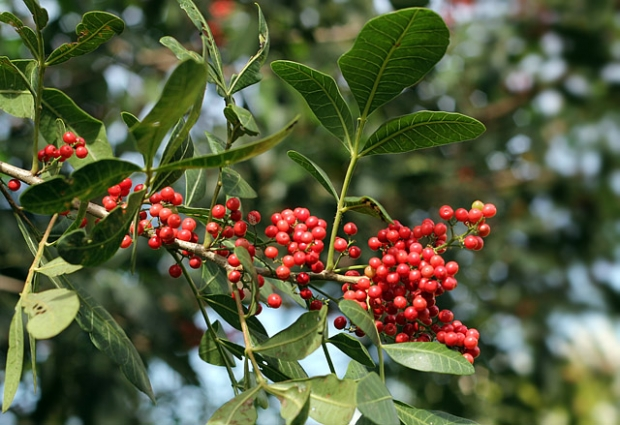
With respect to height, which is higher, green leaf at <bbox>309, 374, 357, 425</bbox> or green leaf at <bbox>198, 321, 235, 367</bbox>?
green leaf at <bbox>309, 374, 357, 425</bbox>

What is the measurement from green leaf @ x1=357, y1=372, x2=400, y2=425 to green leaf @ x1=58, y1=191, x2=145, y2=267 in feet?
0.97

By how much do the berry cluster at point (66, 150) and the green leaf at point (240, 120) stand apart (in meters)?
0.27

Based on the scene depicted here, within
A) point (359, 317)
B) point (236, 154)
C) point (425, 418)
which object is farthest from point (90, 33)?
point (425, 418)

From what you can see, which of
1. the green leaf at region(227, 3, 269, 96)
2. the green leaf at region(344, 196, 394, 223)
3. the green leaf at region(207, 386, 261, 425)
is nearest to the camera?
the green leaf at region(207, 386, 261, 425)

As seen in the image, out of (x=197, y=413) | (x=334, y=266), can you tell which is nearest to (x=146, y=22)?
(x=197, y=413)

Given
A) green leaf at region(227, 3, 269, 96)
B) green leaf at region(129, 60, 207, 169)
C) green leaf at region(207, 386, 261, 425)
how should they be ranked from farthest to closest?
green leaf at region(227, 3, 269, 96) < green leaf at region(207, 386, 261, 425) < green leaf at region(129, 60, 207, 169)

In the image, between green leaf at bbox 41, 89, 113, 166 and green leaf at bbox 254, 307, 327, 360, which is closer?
green leaf at bbox 254, 307, 327, 360

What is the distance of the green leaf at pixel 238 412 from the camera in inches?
30.6

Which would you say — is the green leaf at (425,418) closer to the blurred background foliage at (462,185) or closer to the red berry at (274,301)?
the red berry at (274,301)

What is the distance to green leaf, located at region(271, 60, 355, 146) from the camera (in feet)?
3.05

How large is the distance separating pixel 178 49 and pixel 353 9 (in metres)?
2.42

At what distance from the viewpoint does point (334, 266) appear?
3.09ft

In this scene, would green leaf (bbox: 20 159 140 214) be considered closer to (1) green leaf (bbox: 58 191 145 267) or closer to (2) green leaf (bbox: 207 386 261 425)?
(1) green leaf (bbox: 58 191 145 267)

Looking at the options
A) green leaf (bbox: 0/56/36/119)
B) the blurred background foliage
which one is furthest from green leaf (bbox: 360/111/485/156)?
the blurred background foliage
